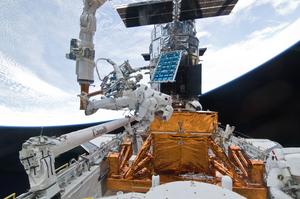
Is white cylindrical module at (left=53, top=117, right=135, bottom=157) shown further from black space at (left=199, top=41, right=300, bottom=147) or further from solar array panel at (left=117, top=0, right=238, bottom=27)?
black space at (left=199, top=41, right=300, bottom=147)

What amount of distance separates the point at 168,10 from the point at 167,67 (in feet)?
12.4

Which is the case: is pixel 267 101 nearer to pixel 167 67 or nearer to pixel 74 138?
pixel 167 67

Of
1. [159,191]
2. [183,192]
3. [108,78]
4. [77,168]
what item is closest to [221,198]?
[183,192]

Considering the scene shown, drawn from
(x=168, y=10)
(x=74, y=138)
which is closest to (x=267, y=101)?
(x=168, y=10)

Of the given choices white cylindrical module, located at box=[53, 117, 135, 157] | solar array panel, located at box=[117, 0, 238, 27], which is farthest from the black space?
white cylindrical module, located at box=[53, 117, 135, 157]

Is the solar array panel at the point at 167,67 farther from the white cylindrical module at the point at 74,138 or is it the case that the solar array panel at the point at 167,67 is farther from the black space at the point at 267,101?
the black space at the point at 267,101

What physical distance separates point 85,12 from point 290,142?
14.6 m

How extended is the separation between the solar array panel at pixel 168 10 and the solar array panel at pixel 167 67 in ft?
7.82

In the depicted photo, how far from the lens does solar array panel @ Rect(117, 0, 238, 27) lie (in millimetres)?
11453

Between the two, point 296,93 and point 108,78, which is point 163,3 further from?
point 296,93

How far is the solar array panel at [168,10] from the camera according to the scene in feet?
37.6

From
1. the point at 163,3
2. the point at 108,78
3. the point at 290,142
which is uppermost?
the point at 163,3

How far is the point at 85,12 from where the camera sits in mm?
3861

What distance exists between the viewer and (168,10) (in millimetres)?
11766
